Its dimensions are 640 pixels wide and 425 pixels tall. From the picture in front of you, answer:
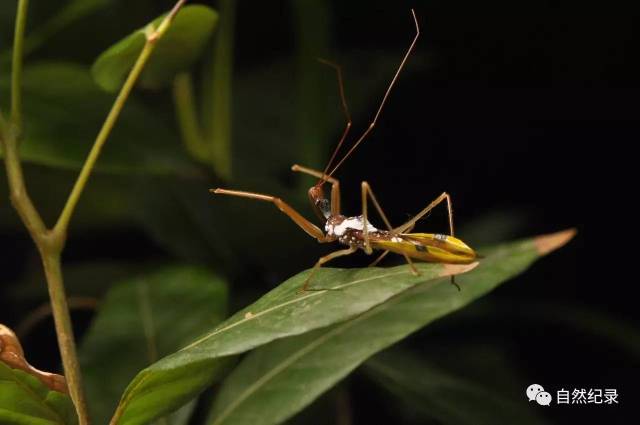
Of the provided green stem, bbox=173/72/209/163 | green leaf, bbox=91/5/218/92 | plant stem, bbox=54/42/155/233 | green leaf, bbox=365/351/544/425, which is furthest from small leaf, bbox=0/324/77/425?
green stem, bbox=173/72/209/163

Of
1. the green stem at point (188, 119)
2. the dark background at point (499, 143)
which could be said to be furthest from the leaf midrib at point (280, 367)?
the dark background at point (499, 143)

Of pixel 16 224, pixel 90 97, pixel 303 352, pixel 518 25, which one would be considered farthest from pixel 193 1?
pixel 303 352

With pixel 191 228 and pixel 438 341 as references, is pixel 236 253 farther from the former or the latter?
pixel 438 341

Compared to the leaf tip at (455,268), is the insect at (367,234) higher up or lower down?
higher up

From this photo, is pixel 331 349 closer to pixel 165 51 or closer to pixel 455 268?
pixel 455 268

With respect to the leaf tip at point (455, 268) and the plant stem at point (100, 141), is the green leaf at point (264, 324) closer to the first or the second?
the leaf tip at point (455, 268)

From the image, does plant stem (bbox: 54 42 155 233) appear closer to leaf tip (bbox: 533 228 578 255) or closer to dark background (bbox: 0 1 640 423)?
leaf tip (bbox: 533 228 578 255)
